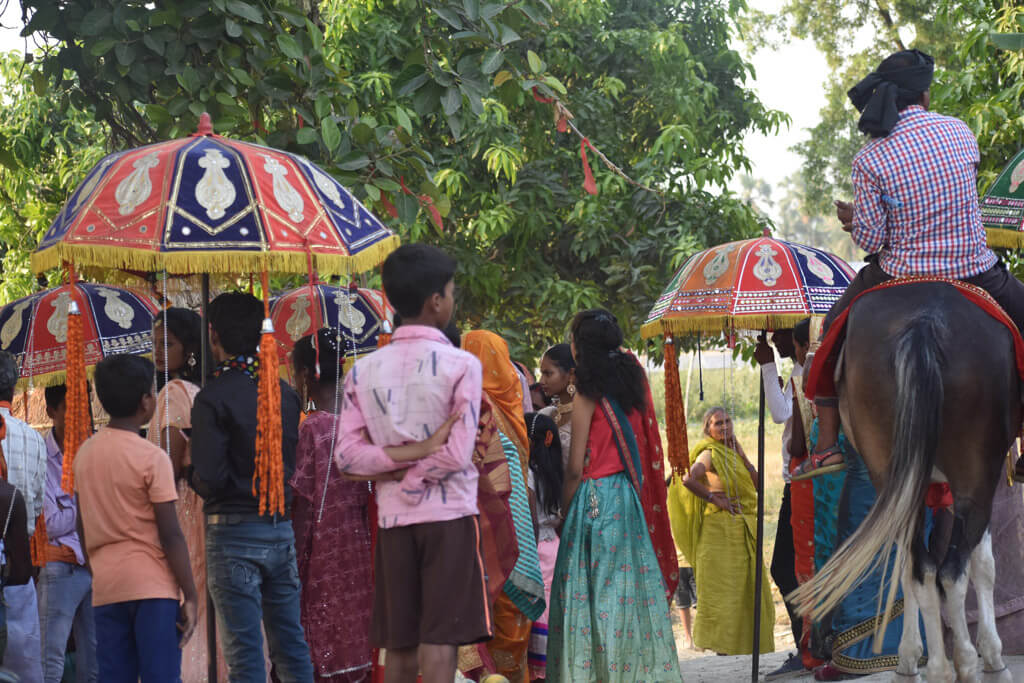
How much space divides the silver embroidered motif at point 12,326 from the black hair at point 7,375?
3.83 ft

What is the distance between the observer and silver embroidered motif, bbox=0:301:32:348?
603 cm

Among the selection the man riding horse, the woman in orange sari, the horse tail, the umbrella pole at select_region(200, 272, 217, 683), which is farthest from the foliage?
the horse tail

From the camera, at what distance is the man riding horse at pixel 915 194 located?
4.76 m

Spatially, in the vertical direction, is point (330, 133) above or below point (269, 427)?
above

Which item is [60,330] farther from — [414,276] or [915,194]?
[915,194]

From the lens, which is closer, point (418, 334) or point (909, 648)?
point (418, 334)

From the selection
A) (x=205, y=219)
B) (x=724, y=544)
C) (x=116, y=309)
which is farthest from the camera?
(x=724, y=544)

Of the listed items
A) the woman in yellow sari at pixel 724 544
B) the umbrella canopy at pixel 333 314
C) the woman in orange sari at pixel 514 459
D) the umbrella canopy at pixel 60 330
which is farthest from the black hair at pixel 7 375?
the woman in yellow sari at pixel 724 544

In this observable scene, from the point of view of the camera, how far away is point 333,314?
6.56m

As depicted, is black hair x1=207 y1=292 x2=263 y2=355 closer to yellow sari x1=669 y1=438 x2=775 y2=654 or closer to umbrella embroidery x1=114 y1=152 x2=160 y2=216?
umbrella embroidery x1=114 y1=152 x2=160 y2=216

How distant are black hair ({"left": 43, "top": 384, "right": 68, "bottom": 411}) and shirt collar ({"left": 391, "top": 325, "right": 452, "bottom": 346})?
271 cm

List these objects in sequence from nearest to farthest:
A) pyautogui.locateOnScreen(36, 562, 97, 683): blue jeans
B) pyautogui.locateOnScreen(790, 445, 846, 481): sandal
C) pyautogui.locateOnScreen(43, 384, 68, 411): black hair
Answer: pyautogui.locateOnScreen(790, 445, 846, 481): sandal < pyautogui.locateOnScreen(36, 562, 97, 683): blue jeans < pyautogui.locateOnScreen(43, 384, 68, 411): black hair

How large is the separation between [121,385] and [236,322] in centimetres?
49

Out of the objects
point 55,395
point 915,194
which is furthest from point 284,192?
point 915,194
